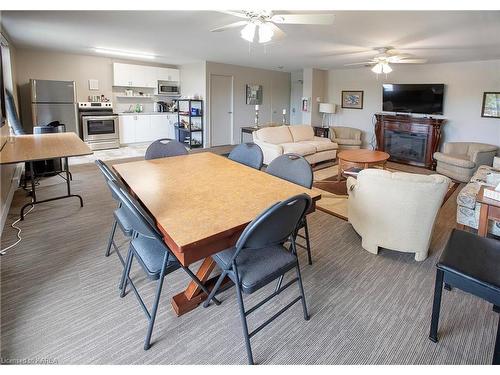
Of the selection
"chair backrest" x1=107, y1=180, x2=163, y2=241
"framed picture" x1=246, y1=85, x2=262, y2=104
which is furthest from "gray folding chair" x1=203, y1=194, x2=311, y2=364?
"framed picture" x1=246, y1=85, x2=262, y2=104

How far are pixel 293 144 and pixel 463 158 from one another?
3.00m

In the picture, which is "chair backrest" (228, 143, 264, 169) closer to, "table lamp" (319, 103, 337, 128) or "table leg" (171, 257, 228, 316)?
"table leg" (171, 257, 228, 316)

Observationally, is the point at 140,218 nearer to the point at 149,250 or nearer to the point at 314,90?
the point at 149,250

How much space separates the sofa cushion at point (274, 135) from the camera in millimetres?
5907

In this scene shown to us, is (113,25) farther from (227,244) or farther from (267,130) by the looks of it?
(227,244)

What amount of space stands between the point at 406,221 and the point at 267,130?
381cm

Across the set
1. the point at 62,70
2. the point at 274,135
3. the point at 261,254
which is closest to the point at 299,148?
the point at 274,135

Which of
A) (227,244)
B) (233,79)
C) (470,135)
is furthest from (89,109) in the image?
(470,135)

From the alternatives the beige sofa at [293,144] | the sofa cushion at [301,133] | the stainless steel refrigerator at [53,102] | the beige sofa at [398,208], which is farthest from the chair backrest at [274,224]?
the stainless steel refrigerator at [53,102]

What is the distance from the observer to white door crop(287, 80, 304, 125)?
9.98m

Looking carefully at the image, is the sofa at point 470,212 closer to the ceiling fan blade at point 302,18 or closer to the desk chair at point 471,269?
the desk chair at point 471,269

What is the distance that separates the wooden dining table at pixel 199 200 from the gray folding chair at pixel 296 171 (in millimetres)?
143

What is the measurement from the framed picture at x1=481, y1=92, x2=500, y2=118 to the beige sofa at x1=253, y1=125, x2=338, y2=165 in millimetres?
2943

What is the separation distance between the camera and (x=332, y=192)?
181 inches
